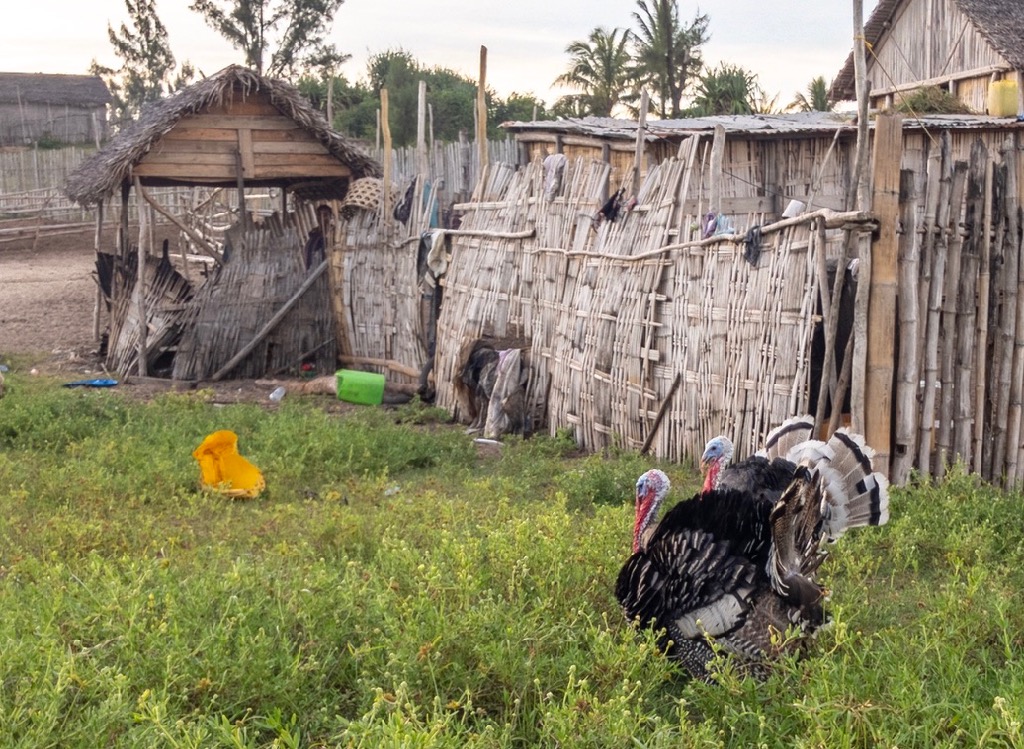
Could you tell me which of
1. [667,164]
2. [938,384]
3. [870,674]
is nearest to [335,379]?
[667,164]

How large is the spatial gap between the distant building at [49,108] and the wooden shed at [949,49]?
27397 millimetres

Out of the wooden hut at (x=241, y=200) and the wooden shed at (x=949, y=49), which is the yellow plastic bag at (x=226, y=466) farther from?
the wooden shed at (x=949, y=49)

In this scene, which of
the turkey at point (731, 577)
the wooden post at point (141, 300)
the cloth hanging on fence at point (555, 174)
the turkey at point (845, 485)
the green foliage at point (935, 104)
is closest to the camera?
the turkey at point (731, 577)

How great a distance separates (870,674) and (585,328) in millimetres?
5161


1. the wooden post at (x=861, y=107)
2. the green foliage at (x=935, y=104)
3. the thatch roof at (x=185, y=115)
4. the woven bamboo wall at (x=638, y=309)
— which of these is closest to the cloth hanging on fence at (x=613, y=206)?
the woven bamboo wall at (x=638, y=309)

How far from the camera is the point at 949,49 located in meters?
19.7

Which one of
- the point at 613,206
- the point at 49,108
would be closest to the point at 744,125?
the point at 613,206

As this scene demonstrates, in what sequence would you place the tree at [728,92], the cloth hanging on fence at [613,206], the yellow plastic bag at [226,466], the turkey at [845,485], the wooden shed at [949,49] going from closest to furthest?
the turkey at [845,485] → the yellow plastic bag at [226,466] → the cloth hanging on fence at [613,206] → the wooden shed at [949,49] → the tree at [728,92]

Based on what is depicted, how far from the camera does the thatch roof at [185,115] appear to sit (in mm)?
11812

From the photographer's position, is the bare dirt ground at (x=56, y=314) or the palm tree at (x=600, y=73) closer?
the bare dirt ground at (x=56, y=314)

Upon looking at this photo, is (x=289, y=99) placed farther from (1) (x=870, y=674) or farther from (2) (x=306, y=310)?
(1) (x=870, y=674)

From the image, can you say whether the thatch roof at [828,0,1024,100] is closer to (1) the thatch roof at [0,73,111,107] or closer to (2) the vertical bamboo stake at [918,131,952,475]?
(2) the vertical bamboo stake at [918,131,952,475]

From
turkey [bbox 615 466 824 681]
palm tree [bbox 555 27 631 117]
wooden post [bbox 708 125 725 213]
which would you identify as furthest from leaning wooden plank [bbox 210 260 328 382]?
palm tree [bbox 555 27 631 117]

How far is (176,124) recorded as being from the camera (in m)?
12.2
